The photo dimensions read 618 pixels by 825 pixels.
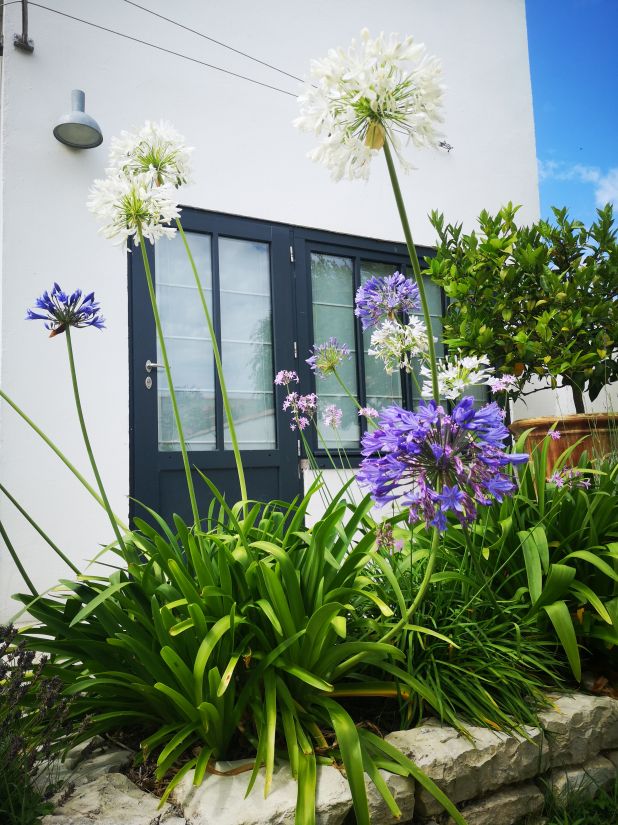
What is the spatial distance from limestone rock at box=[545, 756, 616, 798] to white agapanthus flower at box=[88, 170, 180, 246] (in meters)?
1.52

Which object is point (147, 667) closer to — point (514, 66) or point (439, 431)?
point (439, 431)

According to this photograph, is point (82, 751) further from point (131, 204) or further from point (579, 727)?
point (131, 204)

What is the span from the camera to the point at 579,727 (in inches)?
52.9

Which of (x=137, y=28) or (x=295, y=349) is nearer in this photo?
(x=137, y=28)

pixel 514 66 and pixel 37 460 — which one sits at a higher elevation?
pixel 514 66

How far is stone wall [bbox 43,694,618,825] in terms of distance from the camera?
102 centimetres

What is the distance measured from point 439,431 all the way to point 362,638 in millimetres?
568

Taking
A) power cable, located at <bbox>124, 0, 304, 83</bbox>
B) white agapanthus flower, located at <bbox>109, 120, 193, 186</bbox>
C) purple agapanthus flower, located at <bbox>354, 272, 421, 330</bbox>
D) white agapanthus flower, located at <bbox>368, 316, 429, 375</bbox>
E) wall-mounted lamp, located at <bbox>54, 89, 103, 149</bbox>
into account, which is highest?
power cable, located at <bbox>124, 0, 304, 83</bbox>

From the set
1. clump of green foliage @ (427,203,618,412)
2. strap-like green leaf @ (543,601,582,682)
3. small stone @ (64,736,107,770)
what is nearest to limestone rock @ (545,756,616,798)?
strap-like green leaf @ (543,601,582,682)

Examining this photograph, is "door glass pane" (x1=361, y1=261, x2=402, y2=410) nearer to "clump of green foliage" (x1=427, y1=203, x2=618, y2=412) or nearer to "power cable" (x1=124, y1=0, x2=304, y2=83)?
"clump of green foliage" (x1=427, y1=203, x2=618, y2=412)

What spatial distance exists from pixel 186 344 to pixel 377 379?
141 cm

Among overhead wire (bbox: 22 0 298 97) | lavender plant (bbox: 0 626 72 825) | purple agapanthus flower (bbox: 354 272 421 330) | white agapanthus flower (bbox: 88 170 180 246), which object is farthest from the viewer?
overhead wire (bbox: 22 0 298 97)

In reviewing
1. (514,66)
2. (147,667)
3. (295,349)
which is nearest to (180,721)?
(147,667)

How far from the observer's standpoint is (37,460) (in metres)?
3.09
